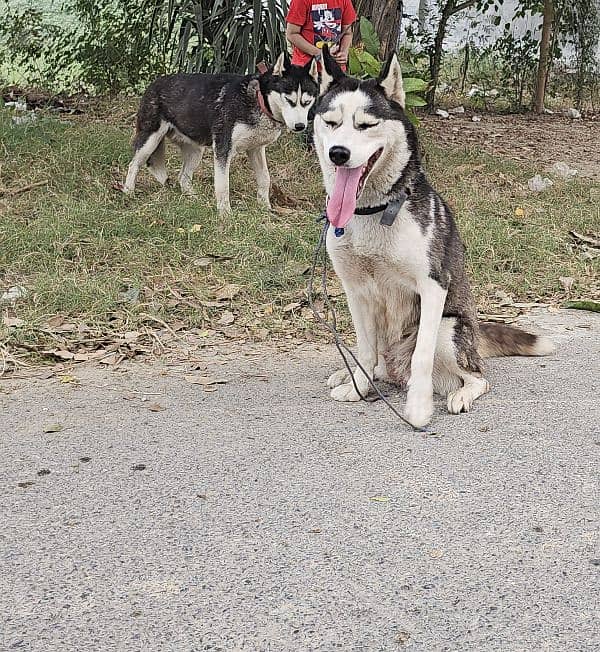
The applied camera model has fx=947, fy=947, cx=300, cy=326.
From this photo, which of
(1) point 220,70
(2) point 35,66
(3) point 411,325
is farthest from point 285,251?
(2) point 35,66

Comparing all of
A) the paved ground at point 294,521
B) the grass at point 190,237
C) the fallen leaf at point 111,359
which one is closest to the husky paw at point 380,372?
the paved ground at point 294,521

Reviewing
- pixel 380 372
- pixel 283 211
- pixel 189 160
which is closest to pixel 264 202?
pixel 283 211

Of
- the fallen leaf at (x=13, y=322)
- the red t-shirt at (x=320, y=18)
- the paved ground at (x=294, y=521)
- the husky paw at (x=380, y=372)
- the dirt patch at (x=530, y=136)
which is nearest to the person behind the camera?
the paved ground at (x=294, y=521)

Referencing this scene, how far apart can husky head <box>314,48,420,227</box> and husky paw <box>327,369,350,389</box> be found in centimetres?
89

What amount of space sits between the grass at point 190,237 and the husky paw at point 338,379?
0.95 meters

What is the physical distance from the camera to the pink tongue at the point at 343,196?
11.7 ft

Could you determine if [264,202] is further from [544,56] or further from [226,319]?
[544,56]

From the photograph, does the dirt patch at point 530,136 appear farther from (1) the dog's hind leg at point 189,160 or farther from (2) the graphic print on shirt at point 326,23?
(1) the dog's hind leg at point 189,160

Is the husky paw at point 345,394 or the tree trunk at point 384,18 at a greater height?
the tree trunk at point 384,18

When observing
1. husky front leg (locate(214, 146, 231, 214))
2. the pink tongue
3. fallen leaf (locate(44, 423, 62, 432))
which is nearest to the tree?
husky front leg (locate(214, 146, 231, 214))

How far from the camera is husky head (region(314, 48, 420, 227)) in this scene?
3521 mm

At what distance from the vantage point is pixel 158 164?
8023mm

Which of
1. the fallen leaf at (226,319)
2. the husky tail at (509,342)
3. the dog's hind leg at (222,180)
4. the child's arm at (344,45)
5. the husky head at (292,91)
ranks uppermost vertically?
the child's arm at (344,45)

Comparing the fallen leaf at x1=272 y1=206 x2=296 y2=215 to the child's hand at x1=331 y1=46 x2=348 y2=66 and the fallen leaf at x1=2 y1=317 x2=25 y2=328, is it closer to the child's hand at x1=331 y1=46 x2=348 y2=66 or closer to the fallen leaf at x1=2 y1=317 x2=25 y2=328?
the child's hand at x1=331 y1=46 x2=348 y2=66
